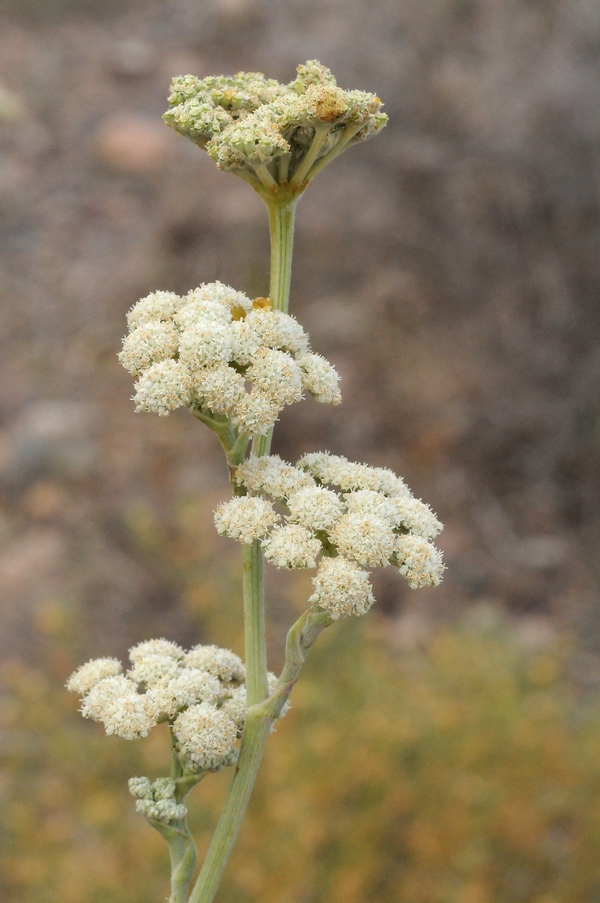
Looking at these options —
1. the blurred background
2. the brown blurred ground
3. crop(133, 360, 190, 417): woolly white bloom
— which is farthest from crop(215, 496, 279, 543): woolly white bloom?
the brown blurred ground

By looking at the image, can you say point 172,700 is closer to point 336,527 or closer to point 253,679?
point 253,679

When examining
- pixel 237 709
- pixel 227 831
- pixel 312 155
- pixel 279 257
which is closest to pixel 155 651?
pixel 237 709

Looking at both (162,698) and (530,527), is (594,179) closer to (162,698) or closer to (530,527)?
(530,527)

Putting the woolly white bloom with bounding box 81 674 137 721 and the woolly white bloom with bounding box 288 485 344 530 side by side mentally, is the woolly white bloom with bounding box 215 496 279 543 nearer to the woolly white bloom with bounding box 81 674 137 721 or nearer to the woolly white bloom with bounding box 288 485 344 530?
Answer: the woolly white bloom with bounding box 288 485 344 530

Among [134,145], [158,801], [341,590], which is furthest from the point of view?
[134,145]

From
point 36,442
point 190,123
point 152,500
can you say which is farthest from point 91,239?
point 190,123

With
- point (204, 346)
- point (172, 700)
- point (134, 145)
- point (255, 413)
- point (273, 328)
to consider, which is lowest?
point (172, 700)

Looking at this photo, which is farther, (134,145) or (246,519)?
(134,145)
